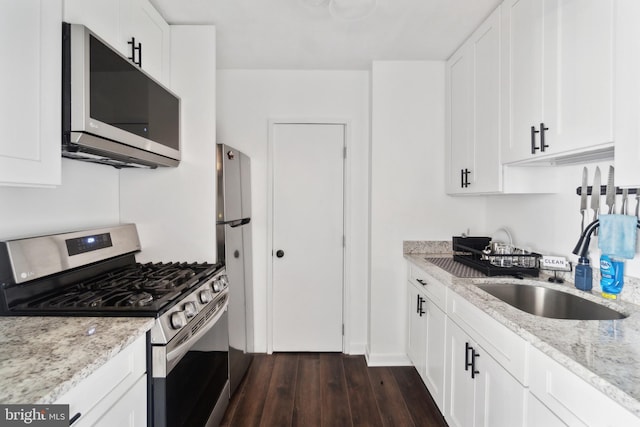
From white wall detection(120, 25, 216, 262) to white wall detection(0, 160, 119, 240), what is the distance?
4.9 inches

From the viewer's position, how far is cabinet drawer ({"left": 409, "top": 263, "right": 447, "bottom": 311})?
191 centimetres

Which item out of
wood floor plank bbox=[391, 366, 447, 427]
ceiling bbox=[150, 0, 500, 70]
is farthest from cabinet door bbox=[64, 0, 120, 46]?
wood floor plank bbox=[391, 366, 447, 427]

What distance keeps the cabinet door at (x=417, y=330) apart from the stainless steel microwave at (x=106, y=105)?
1964 mm

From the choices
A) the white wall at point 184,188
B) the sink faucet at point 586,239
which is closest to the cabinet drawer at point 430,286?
the sink faucet at point 586,239

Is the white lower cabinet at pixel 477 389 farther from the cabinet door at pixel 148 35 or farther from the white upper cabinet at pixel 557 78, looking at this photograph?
the cabinet door at pixel 148 35

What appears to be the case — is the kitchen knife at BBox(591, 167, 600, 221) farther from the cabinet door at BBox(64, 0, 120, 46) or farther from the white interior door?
the cabinet door at BBox(64, 0, 120, 46)

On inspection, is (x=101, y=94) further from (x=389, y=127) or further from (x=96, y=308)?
(x=389, y=127)

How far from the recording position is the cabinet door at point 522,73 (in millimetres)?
1565

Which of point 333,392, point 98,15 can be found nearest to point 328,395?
point 333,392

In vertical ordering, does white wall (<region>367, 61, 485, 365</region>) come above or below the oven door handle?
above

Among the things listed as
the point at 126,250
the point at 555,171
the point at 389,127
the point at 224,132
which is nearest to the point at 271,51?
the point at 224,132

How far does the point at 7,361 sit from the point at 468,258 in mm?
2360

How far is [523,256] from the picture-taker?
1872mm

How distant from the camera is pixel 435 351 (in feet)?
6.63
